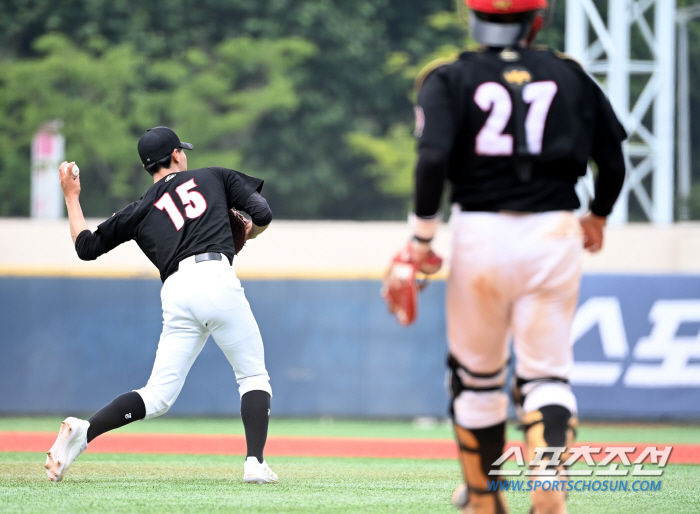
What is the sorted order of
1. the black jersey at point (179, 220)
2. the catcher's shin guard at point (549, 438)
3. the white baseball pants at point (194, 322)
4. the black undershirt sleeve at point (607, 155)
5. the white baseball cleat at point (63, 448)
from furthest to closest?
1. the black jersey at point (179, 220)
2. the white baseball pants at point (194, 322)
3. the white baseball cleat at point (63, 448)
4. the black undershirt sleeve at point (607, 155)
5. the catcher's shin guard at point (549, 438)

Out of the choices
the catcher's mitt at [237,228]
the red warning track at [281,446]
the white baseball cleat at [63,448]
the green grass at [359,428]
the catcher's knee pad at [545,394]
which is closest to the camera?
the catcher's knee pad at [545,394]

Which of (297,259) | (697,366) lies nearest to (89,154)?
(297,259)

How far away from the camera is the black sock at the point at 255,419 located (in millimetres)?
5113

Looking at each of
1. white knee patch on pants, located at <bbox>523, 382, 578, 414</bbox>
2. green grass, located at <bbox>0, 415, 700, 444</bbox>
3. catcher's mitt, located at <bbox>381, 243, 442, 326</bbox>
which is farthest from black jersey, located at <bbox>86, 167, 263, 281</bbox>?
green grass, located at <bbox>0, 415, 700, 444</bbox>

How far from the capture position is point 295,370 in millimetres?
11516

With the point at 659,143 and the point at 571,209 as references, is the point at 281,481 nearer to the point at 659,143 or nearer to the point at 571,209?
the point at 571,209

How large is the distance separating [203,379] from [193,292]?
21.4 feet

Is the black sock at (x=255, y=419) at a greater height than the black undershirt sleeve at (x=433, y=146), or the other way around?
the black undershirt sleeve at (x=433, y=146)

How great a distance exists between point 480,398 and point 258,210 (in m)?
2.08

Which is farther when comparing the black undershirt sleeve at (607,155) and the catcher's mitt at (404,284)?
the black undershirt sleeve at (607,155)

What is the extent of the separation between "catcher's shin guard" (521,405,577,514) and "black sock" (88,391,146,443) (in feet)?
7.77

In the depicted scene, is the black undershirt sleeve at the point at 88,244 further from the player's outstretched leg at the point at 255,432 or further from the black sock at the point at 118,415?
the player's outstretched leg at the point at 255,432

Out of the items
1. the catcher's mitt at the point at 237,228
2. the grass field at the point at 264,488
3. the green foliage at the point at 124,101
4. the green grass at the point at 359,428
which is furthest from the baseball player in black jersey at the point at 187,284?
the green foliage at the point at 124,101

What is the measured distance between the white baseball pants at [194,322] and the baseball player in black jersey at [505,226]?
71.7 inches
